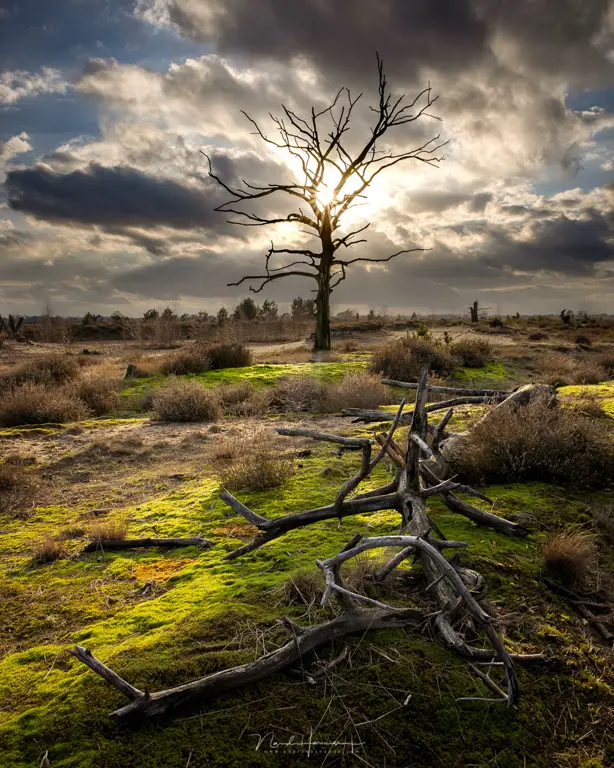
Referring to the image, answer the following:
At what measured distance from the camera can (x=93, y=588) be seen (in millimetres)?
3471

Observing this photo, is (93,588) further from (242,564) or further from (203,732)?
(203,732)

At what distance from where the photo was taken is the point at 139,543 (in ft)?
13.7

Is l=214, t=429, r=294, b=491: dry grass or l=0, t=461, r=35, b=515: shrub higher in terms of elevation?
l=214, t=429, r=294, b=491: dry grass

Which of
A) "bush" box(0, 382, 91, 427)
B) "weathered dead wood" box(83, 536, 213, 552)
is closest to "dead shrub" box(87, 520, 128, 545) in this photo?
"weathered dead wood" box(83, 536, 213, 552)

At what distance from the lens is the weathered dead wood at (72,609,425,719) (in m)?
2.00

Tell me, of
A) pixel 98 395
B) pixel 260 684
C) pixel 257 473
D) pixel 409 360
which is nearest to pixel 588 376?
pixel 409 360

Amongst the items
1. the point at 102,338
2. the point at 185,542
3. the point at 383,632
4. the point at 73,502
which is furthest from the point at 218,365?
the point at 102,338

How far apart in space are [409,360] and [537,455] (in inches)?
368

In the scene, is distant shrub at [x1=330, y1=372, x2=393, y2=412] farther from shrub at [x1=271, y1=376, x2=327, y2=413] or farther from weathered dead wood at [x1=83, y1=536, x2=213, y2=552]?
weathered dead wood at [x1=83, y1=536, x2=213, y2=552]

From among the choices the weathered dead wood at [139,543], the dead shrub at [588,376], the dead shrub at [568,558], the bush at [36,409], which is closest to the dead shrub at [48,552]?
the weathered dead wood at [139,543]

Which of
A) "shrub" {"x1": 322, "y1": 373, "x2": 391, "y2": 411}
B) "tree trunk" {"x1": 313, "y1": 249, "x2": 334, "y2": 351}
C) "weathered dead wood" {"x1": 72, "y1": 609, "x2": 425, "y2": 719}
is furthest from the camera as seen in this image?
"tree trunk" {"x1": 313, "y1": 249, "x2": 334, "y2": 351}

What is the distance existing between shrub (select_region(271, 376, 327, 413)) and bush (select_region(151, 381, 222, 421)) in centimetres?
167

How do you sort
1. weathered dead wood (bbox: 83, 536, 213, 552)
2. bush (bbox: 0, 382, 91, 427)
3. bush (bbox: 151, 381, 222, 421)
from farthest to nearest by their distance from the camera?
bush (bbox: 151, 381, 222, 421), bush (bbox: 0, 382, 91, 427), weathered dead wood (bbox: 83, 536, 213, 552)

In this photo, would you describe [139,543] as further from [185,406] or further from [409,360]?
[409,360]
